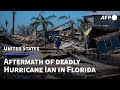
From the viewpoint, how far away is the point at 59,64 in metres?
3.22

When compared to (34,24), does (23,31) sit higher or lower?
lower

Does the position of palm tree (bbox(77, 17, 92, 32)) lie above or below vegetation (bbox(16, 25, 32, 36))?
above

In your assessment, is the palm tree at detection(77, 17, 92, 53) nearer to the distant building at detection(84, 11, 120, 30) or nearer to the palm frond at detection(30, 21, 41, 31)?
the distant building at detection(84, 11, 120, 30)

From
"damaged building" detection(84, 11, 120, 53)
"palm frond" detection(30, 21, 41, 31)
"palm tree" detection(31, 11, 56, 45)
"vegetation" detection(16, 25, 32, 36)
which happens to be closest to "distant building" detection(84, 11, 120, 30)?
"damaged building" detection(84, 11, 120, 53)

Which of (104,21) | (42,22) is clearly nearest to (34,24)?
(42,22)

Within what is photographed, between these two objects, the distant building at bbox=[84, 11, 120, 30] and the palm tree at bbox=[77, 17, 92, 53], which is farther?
the palm tree at bbox=[77, 17, 92, 53]

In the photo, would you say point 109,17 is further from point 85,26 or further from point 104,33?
point 85,26

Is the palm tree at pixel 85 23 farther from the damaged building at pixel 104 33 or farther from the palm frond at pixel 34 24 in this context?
the palm frond at pixel 34 24

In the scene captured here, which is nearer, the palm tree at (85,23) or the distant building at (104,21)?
the distant building at (104,21)

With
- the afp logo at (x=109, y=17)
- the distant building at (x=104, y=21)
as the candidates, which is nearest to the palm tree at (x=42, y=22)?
the distant building at (x=104, y=21)

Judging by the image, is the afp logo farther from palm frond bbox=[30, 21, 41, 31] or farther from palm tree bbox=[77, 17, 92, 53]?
palm frond bbox=[30, 21, 41, 31]

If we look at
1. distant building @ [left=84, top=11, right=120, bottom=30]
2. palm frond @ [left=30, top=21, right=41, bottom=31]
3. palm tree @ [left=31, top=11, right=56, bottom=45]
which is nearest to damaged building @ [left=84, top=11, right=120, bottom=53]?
distant building @ [left=84, top=11, right=120, bottom=30]
